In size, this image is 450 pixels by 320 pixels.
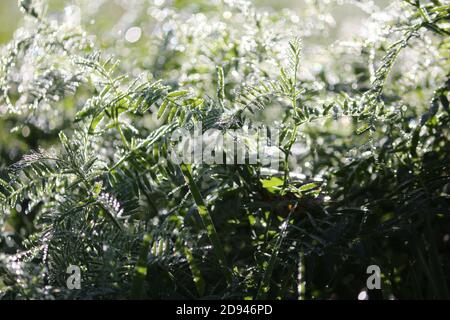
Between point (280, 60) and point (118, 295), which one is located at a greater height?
point (280, 60)

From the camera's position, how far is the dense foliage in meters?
0.68

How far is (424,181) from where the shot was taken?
0.76 meters

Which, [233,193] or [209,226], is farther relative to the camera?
[233,193]

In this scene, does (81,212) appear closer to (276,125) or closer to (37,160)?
(37,160)

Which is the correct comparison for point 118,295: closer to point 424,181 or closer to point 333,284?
point 333,284

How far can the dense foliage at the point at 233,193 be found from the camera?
0.68 meters

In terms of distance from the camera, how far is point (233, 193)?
82 cm
